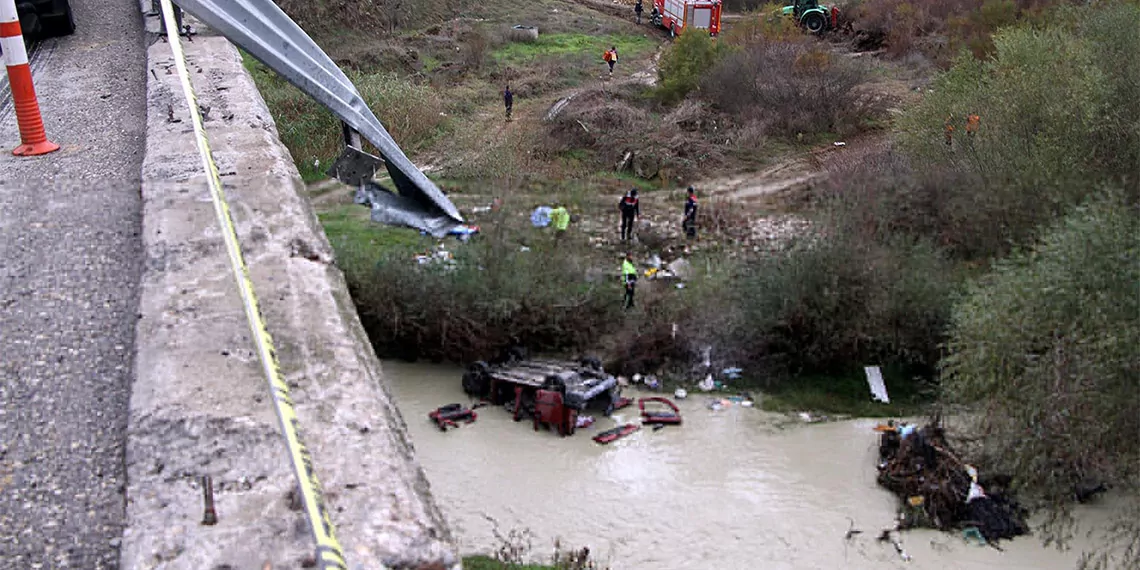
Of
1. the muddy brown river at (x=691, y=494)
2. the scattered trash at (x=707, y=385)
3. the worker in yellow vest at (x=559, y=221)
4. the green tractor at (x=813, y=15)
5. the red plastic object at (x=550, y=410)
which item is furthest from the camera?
the green tractor at (x=813, y=15)

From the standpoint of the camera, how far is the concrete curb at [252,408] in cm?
367

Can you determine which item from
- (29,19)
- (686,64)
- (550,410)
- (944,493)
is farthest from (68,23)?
(686,64)

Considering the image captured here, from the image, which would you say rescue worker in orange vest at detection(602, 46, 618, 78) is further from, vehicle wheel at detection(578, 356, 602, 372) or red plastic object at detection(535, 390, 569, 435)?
red plastic object at detection(535, 390, 569, 435)

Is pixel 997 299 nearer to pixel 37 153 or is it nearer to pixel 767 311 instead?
pixel 767 311

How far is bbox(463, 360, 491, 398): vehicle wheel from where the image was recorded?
14.1 metres

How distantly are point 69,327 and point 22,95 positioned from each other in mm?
3717

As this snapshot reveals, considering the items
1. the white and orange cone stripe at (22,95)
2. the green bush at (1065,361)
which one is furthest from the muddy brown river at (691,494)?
the white and orange cone stripe at (22,95)

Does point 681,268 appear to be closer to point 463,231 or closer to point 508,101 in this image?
point 463,231

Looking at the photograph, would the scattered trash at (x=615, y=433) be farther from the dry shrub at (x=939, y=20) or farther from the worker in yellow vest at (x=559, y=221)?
the dry shrub at (x=939, y=20)

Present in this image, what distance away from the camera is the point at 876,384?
14.3m

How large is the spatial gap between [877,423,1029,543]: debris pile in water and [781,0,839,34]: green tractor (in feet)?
71.3

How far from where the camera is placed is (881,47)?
29.8 meters

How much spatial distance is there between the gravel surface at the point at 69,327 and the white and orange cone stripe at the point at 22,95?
0.14 m

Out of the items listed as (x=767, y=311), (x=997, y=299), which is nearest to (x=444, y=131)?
(x=767, y=311)
